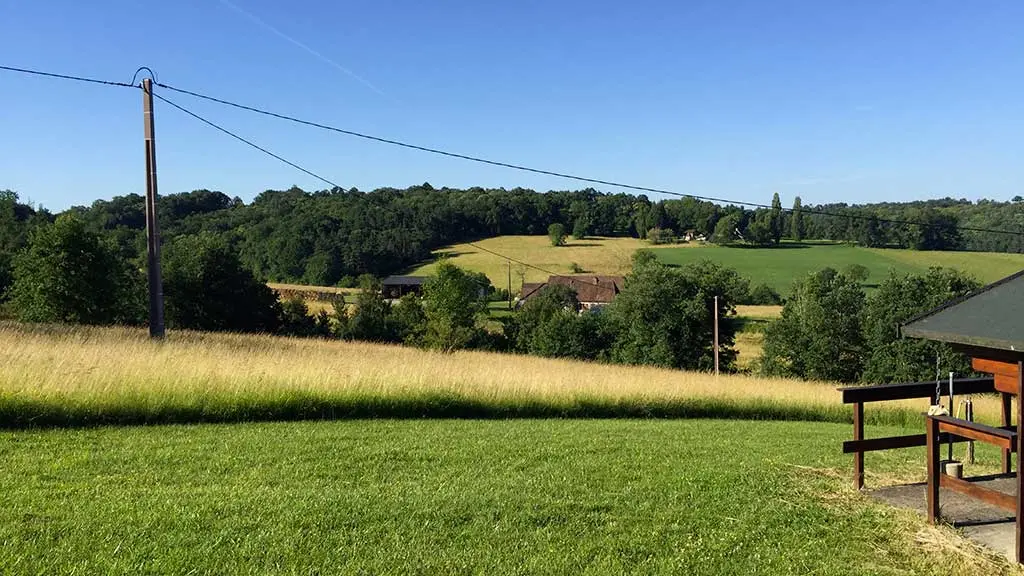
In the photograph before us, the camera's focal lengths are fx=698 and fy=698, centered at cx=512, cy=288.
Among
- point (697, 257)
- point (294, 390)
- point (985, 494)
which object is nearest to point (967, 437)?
point (985, 494)

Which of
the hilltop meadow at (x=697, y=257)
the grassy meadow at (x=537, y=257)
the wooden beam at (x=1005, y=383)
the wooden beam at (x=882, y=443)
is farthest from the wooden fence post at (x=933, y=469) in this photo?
the grassy meadow at (x=537, y=257)

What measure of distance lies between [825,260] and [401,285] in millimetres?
43610

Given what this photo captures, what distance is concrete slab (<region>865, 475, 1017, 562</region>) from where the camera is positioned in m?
5.41

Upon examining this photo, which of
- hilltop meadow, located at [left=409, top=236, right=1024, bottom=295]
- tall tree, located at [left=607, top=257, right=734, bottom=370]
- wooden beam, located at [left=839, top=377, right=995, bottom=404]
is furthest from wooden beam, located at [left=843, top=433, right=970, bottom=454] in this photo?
hilltop meadow, located at [left=409, top=236, right=1024, bottom=295]

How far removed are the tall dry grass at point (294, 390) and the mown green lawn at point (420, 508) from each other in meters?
0.89

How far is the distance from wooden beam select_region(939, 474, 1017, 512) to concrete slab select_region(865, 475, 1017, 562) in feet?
1.17

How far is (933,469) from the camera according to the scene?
5.69 meters

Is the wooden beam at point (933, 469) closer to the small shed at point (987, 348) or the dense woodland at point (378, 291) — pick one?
the small shed at point (987, 348)

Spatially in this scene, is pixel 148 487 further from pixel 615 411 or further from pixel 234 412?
pixel 615 411

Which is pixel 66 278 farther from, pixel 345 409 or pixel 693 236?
pixel 693 236

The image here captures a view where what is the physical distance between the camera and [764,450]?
8.95m

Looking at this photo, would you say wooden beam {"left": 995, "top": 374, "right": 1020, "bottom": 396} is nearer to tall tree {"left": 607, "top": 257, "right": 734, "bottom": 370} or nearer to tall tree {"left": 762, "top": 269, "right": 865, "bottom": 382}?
tall tree {"left": 607, "top": 257, "right": 734, "bottom": 370}

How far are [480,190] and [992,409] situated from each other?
5930 centimetres

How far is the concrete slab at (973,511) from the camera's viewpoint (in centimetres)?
541
